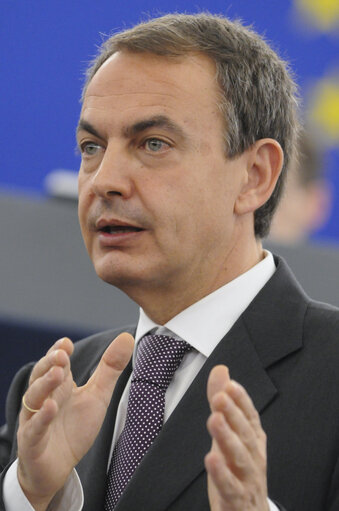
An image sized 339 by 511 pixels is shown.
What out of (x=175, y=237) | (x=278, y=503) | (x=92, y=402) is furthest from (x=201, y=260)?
(x=278, y=503)

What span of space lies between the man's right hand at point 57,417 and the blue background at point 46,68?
2248 mm

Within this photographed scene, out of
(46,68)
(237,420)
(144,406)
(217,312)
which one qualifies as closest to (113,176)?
(217,312)

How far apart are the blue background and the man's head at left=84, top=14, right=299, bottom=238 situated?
1.77 m

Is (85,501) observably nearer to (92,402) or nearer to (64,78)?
(92,402)

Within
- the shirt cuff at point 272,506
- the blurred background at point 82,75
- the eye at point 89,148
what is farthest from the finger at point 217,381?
the blurred background at point 82,75

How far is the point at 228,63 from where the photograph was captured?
216cm

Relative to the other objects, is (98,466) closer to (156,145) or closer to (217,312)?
(217,312)

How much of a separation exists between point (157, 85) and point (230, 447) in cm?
85

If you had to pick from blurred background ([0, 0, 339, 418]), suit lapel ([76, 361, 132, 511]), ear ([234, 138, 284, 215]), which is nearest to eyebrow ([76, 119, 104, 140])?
ear ([234, 138, 284, 215])

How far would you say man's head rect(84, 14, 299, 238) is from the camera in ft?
6.97

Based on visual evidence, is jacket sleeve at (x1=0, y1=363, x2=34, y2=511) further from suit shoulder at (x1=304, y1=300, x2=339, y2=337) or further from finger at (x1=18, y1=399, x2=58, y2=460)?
suit shoulder at (x1=304, y1=300, x2=339, y2=337)

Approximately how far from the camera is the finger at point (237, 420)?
1500 mm

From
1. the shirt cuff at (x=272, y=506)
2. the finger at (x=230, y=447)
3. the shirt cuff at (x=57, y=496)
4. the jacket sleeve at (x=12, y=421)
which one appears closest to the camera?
the finger at (x=230, y=447)

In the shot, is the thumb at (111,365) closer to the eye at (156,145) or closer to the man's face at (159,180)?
the man's face at (159,180)
